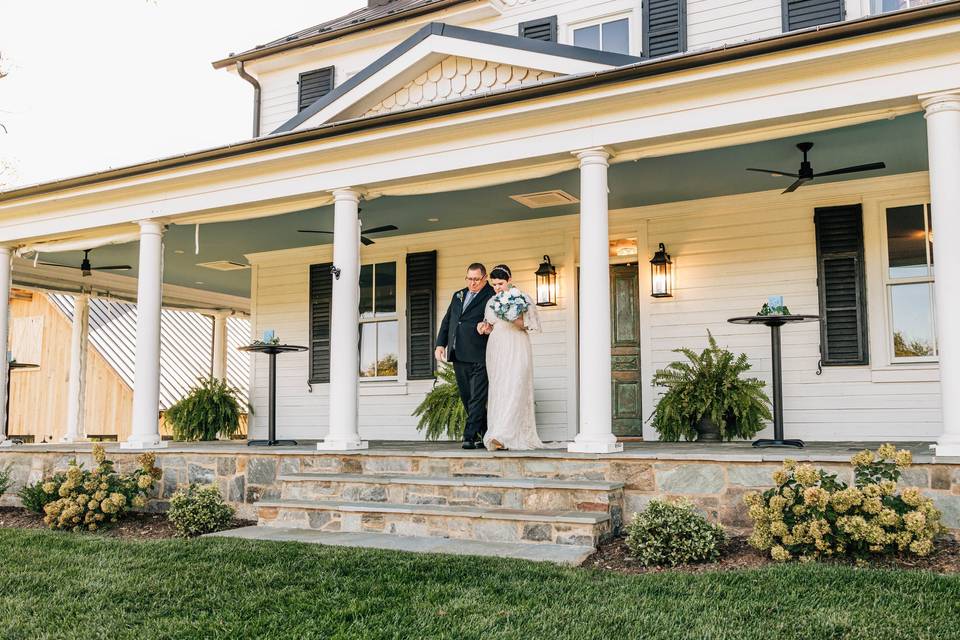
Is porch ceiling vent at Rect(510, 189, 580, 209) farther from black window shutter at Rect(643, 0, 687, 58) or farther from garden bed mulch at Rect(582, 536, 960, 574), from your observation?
garden bed mulch at Rect(582, 536, 960, 574)

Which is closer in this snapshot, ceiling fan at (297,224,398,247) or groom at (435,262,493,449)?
groom at (435,262,493,449)

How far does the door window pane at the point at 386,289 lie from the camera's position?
10.9m

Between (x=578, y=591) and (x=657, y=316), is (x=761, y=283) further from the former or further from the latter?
(x=578, y=591)

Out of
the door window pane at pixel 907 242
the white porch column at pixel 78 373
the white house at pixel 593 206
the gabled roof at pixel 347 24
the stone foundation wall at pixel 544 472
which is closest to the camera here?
the stone foundation wall at pixel 544 472

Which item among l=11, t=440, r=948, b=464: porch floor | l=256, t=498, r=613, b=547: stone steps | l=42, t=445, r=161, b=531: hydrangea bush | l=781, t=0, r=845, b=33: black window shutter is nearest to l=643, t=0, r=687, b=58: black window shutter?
l=781, t=0, r=845, b=33: black window shutter

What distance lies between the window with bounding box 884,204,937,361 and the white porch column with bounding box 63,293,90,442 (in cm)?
1112

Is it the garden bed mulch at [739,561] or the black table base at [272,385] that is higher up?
the black table base at [272,385]

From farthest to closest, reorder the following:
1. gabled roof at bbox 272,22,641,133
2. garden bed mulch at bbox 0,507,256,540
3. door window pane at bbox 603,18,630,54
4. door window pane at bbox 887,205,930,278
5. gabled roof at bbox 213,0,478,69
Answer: gabled roof at bbox 213,0,478,69, door window pane at bbox 603,18,630,54, door window pane at bbox 887,205,930,278, gabled roof at bbox 272,22,641,133, garden bed mulch at bbox 0,507,256,540

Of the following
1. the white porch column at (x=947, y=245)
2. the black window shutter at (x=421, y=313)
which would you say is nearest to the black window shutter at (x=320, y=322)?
the black window shutter at (x=421, y=313)

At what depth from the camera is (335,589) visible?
473 cm

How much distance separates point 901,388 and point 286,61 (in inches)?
351

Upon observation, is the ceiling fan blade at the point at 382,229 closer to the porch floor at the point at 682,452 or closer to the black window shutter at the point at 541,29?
the porch floor at the point at 682,452

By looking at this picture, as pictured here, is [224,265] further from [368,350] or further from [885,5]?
[885,5]

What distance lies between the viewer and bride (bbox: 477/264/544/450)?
7121mm
